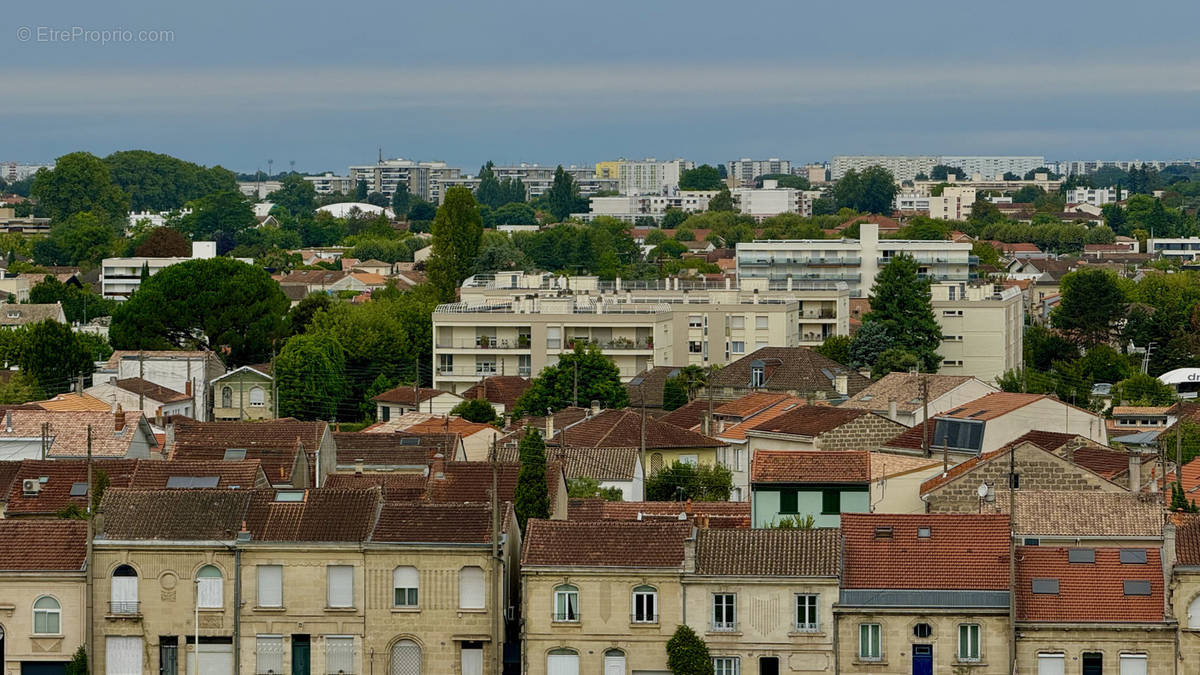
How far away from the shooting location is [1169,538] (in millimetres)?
38156

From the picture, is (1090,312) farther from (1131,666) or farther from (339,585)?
(339,585)

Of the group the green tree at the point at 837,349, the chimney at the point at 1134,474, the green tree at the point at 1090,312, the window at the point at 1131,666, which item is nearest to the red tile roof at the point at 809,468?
the chimney at the point at 1134,474

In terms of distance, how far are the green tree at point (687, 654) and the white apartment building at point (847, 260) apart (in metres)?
81.9

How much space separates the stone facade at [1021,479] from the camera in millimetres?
47656

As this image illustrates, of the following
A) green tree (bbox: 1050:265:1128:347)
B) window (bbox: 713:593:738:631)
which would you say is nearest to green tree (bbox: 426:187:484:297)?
green tree (bbox: 1050:265:1128:347)

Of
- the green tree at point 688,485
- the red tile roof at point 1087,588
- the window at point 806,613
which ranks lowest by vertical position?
the green tree at point 688,485

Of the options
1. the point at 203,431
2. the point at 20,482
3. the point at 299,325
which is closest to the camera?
the point at 20,482

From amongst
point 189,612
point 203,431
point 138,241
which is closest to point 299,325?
point 203,431

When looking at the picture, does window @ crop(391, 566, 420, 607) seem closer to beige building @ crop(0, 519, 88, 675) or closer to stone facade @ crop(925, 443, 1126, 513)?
beige building @ crop(0, 519, 88, 675)

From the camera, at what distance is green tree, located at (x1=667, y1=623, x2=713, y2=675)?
38375mm

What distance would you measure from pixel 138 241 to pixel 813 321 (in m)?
91.1

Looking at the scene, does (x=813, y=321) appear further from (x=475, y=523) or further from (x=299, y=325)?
(x=475, y=523)

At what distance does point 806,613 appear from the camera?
127 feet

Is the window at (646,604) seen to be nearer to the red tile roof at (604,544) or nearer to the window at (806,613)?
the red tile roof at (604,544)
